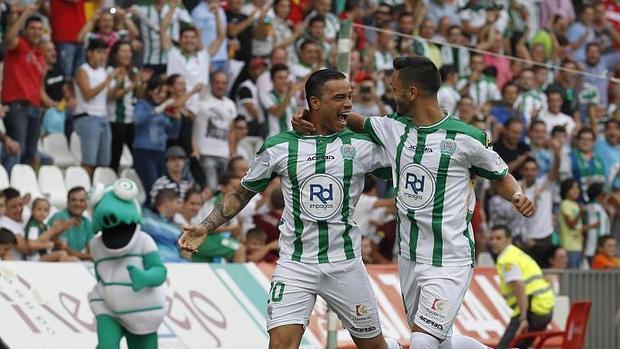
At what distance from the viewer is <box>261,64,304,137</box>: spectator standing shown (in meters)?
20.1

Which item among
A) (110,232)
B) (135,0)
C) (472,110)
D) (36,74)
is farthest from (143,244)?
(472,110)

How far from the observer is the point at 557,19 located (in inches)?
1076

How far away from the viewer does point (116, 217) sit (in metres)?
13.4

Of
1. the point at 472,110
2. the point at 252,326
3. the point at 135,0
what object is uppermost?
the point at 135,0

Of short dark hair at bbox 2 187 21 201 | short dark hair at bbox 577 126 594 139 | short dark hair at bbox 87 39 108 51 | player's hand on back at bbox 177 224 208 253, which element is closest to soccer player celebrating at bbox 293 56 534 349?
player's hand on back at bbox 177 224 208 253

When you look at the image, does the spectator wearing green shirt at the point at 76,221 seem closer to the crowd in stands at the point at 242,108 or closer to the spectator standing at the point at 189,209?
the crowd in stands at the point at 242,108

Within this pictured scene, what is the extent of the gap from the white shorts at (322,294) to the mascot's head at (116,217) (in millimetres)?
3033

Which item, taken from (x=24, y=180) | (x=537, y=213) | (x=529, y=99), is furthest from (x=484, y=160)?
(x=529, y=99)

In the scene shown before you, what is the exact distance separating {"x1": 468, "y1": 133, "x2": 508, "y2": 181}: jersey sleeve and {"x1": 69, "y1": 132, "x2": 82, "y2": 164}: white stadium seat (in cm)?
876

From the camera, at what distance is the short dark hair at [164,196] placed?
1708cm

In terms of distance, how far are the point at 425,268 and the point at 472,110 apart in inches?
451

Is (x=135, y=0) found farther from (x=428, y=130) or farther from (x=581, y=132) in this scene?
(x=428, y=130)

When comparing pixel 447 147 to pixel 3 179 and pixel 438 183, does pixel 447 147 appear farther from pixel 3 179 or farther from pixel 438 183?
pixel 3 179

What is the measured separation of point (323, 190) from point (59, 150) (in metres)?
8.57
